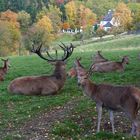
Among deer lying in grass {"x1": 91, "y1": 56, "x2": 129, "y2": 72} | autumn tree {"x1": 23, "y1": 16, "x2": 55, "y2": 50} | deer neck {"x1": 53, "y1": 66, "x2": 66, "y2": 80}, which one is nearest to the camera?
deer neck {"x1": 53, "y1": 66, "x2": 66, "y2": 80}

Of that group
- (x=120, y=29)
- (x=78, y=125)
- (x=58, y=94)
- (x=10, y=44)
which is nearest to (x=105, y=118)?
(x=78, y=125)

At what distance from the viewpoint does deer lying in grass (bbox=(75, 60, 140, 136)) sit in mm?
8789

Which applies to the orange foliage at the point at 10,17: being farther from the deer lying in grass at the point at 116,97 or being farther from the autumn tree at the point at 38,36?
the deer lying in grass at the point at 116,97

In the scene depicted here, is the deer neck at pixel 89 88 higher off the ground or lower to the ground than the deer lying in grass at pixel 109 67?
higher

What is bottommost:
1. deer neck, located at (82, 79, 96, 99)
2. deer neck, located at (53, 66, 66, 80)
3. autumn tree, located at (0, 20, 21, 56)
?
autumn tree, located at (0, 20, 21, 56)

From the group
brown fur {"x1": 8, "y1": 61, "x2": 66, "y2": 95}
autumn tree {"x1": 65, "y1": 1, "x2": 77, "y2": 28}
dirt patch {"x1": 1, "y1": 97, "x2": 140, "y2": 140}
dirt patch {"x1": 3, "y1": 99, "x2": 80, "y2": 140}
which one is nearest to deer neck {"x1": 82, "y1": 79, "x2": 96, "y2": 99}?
dirt patch {"x1": 1, "y1": 97, "x2": 140, "y2": 140}

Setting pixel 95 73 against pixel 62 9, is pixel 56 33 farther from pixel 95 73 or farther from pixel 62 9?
pixel 95 73

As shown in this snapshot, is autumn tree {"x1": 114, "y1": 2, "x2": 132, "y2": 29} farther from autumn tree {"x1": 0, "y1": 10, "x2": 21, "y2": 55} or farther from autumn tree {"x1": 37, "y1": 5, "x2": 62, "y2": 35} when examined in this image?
autumn tree {"x1": 0, "y1": 10, "x2": 21, "y2": 55}

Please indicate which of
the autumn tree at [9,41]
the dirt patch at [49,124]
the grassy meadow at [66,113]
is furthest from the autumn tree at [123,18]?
the dirt patch at [49,124]

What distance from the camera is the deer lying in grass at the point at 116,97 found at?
346 inches

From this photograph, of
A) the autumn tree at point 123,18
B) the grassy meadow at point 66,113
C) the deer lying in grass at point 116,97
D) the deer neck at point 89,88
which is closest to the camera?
the deer lying in grass at point 116,97

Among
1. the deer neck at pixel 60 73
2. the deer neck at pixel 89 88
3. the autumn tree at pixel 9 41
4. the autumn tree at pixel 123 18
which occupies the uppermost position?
the autumn tree at pixel 123 18

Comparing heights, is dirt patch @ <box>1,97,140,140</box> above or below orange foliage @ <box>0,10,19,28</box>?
below

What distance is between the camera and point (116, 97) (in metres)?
9.18
